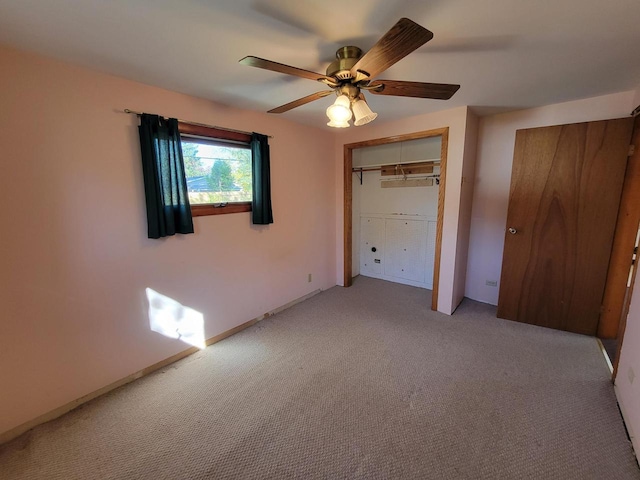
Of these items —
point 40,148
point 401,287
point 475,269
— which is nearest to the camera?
point 40,148

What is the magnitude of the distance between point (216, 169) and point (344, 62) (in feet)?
4.99

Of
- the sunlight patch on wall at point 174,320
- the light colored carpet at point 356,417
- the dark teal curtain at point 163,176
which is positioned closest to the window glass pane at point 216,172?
the dark teal curtain at point 163,176

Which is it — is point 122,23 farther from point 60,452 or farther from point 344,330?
point 344,330

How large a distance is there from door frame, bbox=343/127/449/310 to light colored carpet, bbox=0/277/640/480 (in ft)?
2.70

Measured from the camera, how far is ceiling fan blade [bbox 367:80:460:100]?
142 cm

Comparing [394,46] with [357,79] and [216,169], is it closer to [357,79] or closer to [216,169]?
[357,79]

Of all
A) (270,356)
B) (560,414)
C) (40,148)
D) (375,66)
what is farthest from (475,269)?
(40,148)

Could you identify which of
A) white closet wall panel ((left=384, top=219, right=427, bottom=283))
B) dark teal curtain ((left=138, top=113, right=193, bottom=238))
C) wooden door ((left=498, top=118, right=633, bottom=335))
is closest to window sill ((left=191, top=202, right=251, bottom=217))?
dark teal curtain ((left=138, top=113, right=193, bottom=238))

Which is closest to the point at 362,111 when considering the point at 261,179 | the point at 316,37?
the point at 316,37

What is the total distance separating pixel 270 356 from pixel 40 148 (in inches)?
83.3

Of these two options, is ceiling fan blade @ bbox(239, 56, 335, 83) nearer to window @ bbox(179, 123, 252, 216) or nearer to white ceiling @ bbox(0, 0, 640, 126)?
Result: white ceiling @ bbox(0, 0, 640, 126)

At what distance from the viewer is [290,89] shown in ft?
6.68

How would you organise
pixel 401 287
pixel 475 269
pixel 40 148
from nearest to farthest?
1. pixel 40 148
2. pixel 475 269
3. pixel 401 287

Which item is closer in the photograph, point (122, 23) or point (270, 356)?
point (122, 23)
